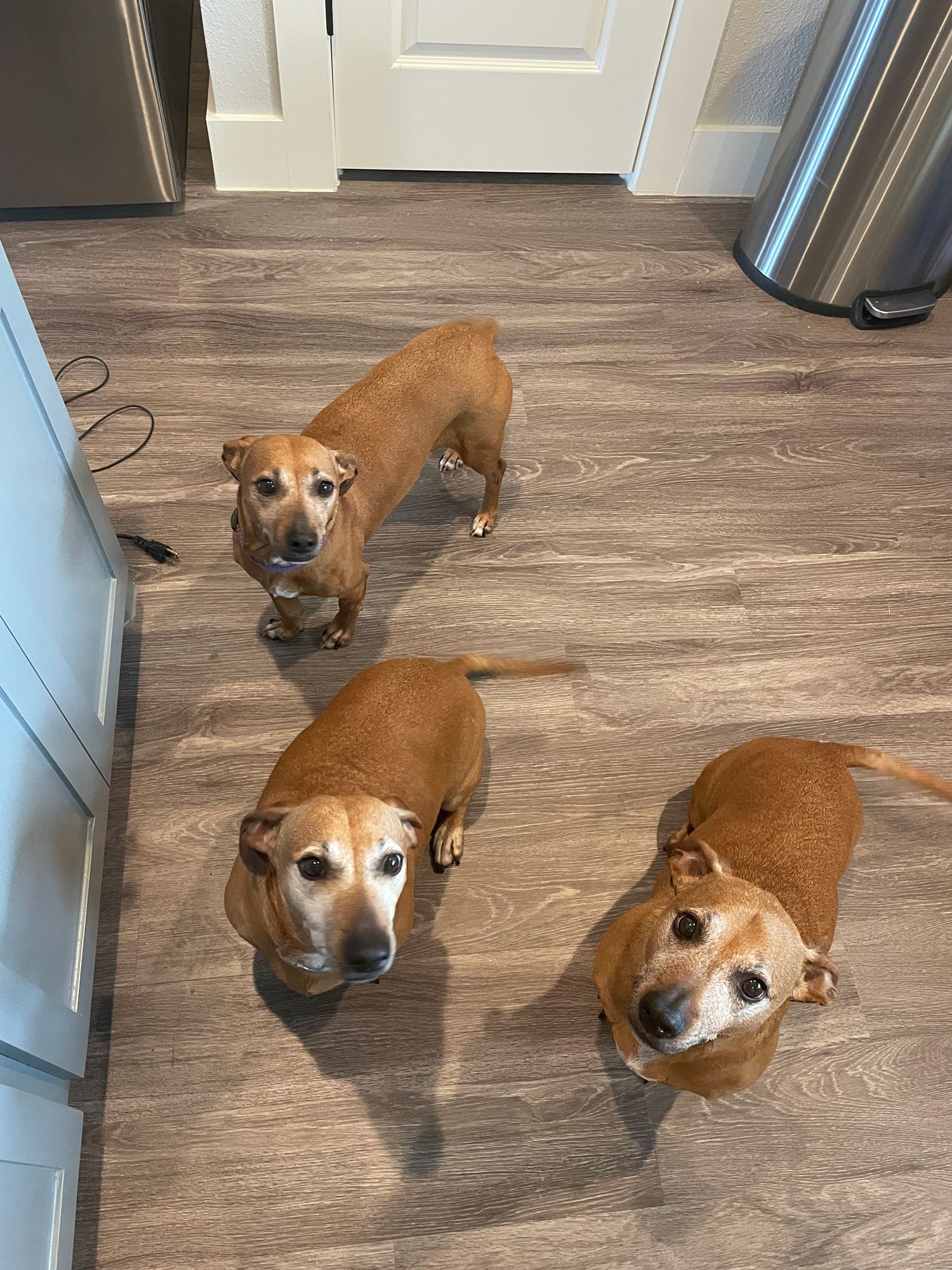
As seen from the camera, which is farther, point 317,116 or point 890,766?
point 317,116

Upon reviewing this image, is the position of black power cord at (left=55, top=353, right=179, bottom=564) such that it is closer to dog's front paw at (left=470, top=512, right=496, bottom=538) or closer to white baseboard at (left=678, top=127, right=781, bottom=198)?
dog's front paw at (left=470, top=512, right=496, bottom=538)

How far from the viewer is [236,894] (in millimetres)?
1438

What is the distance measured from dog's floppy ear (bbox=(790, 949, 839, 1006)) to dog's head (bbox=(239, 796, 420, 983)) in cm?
65

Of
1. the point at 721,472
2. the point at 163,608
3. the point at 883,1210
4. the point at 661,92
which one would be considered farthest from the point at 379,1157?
the point at 661,92

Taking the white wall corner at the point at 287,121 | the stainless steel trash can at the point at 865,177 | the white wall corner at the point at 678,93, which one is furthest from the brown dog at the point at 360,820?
the white wall corner at the point at 678,93

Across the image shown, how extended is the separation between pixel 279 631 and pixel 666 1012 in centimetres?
130

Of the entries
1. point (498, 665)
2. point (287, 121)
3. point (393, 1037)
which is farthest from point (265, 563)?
point (287, 121)

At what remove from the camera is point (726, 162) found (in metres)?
3.18

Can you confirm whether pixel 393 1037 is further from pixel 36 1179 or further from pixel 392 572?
pixel 392 572

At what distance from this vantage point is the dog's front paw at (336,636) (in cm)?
210

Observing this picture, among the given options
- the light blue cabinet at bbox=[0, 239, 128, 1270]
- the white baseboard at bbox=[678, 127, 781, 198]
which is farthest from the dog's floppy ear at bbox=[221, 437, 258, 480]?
the white baseboard at bbox=[678, 127, 781, 198]

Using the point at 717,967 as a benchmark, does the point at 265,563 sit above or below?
below

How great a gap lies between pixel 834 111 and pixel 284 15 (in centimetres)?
174

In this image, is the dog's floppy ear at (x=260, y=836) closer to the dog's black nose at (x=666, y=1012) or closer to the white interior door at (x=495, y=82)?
the dog's black nose at (x=666, y=1012)
